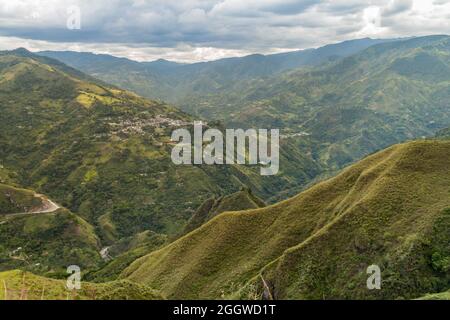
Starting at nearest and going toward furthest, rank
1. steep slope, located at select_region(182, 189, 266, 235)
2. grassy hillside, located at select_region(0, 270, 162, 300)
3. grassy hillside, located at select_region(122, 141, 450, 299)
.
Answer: grassy hillside, located at select_region(0, 270, 162, 300) → grassy hillside, located at select_region(122, 141, 450, 299) → steep slope, located at select_region(182, 189, 266, 235)

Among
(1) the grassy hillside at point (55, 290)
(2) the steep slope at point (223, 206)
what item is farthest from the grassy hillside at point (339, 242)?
(2) the steep slope at point (223, 206)

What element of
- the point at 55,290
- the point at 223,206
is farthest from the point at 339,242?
the point at 223,206

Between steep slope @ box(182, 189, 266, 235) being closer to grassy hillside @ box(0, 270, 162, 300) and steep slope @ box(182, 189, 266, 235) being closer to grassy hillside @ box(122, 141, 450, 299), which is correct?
grassy hillside @ box(122, 141, 450, 299)

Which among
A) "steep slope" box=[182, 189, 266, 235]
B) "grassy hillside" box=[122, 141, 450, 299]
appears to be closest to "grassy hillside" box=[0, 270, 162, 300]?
"grassy hillside" box=[122, 141, 450, 299]

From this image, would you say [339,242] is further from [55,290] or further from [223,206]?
[223,206]

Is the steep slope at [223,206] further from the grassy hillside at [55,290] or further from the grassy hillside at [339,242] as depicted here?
the grassy hillside at [55,290]
